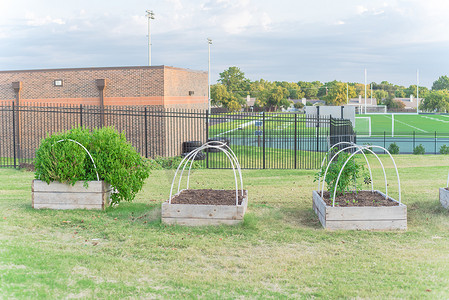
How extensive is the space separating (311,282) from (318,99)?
479ft

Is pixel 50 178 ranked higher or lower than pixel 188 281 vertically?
higher

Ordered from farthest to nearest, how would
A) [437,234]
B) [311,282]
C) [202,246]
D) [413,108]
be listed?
[413,108]
[437,234]
[202,246]
[311,282]

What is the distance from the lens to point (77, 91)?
23.4 m

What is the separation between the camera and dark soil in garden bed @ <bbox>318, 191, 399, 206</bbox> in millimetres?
8961

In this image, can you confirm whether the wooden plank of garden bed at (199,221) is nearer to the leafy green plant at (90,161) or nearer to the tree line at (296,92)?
the leafy green plant at (90,161)

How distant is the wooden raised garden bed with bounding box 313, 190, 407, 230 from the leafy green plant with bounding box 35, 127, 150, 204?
13.6ft

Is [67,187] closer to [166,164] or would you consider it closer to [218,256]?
[218,256]

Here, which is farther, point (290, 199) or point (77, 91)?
point (77, 91)

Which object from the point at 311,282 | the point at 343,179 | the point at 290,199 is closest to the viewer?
the point at 311,282

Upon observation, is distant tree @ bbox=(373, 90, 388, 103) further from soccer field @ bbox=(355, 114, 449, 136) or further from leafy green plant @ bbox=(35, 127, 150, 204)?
leafy green plant @ bbox=(35, 127, 150, 204)

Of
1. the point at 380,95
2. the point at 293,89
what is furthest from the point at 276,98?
the point at 380,95

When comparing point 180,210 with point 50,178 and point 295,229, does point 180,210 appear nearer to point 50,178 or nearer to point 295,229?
point 295,229

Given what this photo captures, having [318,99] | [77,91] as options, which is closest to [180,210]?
[77,91]

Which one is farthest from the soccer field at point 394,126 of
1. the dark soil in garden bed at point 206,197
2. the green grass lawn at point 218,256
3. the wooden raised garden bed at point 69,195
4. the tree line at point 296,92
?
the wooden raised garden bed at point 69,195
